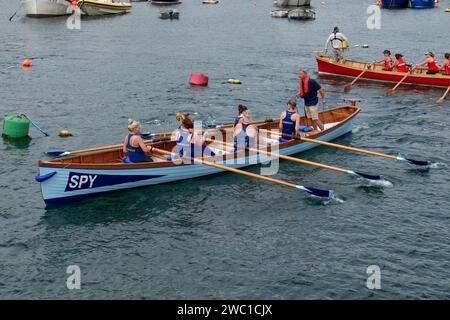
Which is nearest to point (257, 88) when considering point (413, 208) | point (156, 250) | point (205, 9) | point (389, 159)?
point (389, 159)

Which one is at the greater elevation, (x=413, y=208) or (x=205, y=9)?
(x=205, y=9)

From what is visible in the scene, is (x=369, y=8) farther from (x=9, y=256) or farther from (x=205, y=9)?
(x=9, y=256)

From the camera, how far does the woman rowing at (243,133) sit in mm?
24906

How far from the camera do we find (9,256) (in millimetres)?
18484

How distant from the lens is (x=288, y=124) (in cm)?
2608

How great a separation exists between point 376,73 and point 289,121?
58.7ft

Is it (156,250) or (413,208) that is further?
(413,208)

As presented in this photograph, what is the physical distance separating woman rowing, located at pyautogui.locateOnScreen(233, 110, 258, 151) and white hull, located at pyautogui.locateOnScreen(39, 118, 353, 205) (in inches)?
26.8

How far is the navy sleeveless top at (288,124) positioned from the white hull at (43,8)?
203 ft

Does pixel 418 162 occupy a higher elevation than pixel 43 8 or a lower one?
lower

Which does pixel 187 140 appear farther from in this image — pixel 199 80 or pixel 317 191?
pixel 199 80

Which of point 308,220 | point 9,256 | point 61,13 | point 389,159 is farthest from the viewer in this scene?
point 61,13

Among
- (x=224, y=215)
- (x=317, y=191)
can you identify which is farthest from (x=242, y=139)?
(x=224, y=215)
